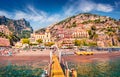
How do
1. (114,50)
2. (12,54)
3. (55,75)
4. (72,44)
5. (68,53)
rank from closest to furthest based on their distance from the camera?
(55,75) → (12,54) → (68,53) → (114,50) → (72,44)

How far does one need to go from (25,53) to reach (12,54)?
924 centimetres

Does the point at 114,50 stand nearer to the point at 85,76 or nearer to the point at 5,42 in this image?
the point at 5,42

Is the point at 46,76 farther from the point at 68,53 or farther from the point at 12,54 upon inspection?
the point at 68,53

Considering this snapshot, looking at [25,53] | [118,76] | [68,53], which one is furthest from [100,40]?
[118,76]

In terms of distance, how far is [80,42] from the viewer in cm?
18825

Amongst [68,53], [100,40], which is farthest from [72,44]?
[68,53]

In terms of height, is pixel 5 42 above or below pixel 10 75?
above

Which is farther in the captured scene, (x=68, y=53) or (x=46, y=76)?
(x=68, y=53)

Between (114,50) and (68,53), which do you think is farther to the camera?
(114,50)

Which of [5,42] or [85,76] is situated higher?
[5,42]

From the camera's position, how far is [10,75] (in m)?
62.2

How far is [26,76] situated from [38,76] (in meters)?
2.91

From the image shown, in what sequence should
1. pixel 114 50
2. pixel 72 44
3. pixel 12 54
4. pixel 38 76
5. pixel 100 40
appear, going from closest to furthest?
1. pixel 38 76
2. pixel 12 54
3. pixel 114 50
4. pixel 72 44
5. pixel 100 40

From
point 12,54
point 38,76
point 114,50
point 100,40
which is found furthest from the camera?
point 100,40
